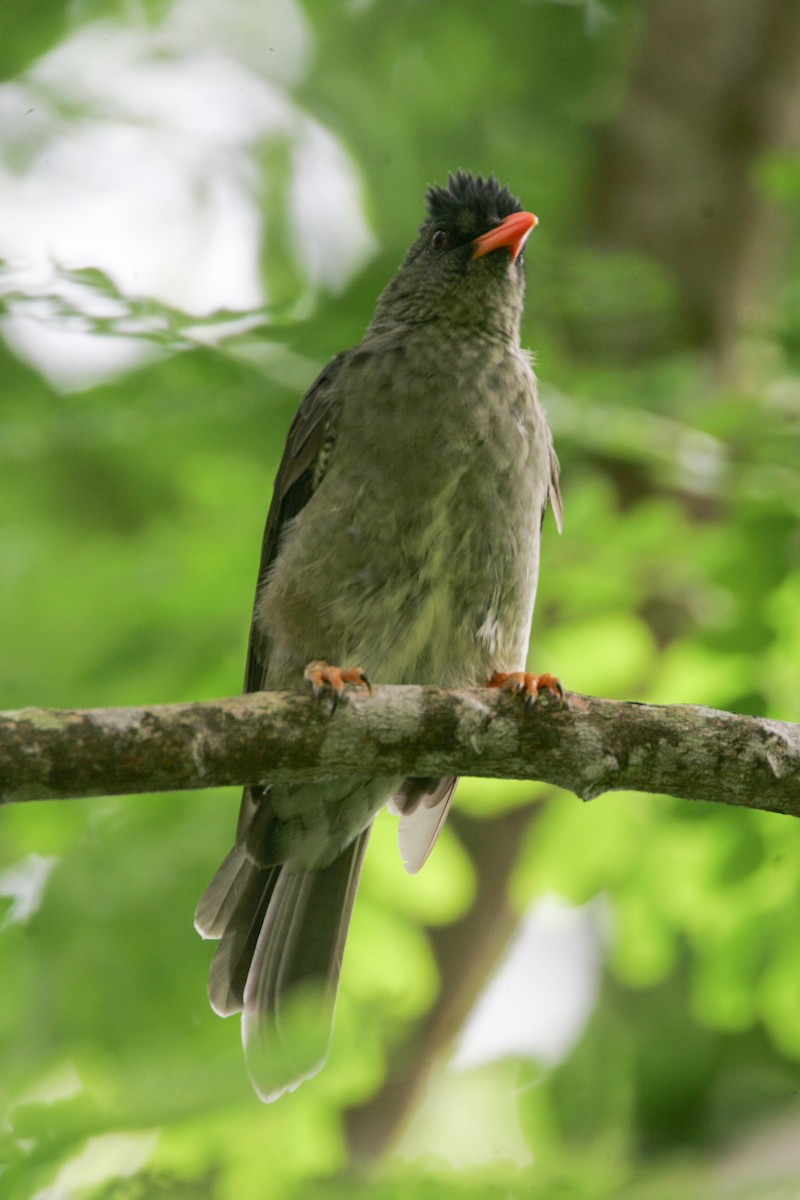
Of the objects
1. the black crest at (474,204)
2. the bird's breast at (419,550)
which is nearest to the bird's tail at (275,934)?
the bird's breast at (419,550)

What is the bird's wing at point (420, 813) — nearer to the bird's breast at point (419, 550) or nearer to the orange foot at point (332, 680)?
the bird's breast at point (419, 550)

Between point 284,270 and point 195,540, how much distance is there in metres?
2.23

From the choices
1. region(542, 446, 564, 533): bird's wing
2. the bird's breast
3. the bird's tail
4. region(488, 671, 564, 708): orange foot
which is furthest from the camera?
region(542, 446, 564, 533): bird's wing

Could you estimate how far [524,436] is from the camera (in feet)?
15.8

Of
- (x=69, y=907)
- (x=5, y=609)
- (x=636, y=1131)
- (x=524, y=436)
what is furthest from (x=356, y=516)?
(x=636, y=1131)

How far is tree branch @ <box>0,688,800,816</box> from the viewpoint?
353 cm

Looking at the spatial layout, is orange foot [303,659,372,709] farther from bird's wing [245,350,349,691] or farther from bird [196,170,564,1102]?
bird's wing [245,350,349,691]

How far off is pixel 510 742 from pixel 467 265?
2.28 m

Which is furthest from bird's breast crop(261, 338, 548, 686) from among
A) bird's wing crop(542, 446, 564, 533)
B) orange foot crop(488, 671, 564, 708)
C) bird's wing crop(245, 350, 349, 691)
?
orange foot crop(488, 671, 564, 708)

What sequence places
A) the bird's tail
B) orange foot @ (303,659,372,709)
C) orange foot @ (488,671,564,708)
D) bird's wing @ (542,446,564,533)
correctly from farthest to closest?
bird's wing @ (542,446,564,533), the bird's tail, orange foot @ (488,671,564,708), orange foot @ (303,659,372,709)

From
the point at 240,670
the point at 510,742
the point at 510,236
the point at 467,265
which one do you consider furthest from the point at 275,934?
the point at 510,236

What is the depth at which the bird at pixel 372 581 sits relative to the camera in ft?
15.1

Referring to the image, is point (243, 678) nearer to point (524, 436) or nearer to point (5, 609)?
point (5, 609)

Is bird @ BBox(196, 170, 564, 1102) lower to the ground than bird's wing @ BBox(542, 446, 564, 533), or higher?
lower
